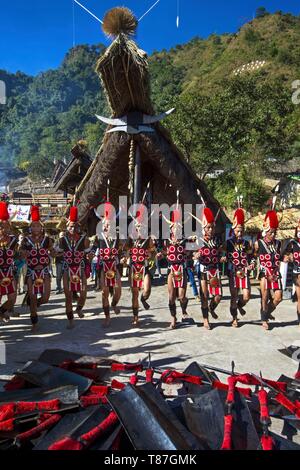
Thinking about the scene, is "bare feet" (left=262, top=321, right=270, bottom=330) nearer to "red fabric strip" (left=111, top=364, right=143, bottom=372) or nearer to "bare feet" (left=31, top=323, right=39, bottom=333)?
"red fabric strip" (left=111, top=364, right=143, bottom=372)

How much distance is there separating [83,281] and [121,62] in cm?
593

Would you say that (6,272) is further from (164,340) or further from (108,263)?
(164,340)

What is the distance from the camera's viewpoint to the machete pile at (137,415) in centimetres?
325

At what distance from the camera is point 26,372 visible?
15.3 feet

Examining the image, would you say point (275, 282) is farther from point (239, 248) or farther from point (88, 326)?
point (88, 326)

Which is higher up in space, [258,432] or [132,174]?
[132,174]

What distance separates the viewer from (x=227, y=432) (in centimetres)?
327

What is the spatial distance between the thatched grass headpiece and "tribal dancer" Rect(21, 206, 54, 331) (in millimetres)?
5308

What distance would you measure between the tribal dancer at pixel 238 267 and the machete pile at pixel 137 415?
3.53 meters

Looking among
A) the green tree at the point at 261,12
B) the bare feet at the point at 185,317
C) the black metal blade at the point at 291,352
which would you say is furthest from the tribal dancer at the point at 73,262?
the green tree at the point at 261,12

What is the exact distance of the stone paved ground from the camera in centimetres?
616
